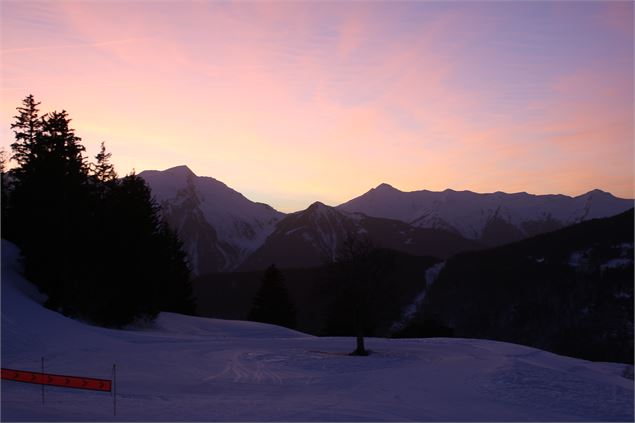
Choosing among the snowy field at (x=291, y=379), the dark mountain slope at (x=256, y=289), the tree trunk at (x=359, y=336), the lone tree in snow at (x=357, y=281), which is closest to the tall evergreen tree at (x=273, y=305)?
the snowy field at (x=291, y=379)

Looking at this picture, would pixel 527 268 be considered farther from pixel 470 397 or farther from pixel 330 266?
pixel 470 397

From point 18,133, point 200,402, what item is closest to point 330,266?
point 200,402

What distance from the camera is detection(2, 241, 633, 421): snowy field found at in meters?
17.4

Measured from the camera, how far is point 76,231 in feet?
134

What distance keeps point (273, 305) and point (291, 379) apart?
144 ft

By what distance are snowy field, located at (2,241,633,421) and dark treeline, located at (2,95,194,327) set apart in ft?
11.8

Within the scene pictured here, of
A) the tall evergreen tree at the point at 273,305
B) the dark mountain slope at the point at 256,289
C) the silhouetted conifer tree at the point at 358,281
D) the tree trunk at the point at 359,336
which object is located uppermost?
the silhouetted conifer tree at the point at 358,281

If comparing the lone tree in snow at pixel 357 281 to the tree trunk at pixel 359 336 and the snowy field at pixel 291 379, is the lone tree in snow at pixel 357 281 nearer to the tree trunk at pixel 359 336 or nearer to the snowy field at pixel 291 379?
the tree trunk at pixel 359 336

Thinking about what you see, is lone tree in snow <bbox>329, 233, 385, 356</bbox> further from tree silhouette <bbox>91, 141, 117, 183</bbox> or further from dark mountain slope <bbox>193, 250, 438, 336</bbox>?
dark mountain slope <bbox>193, 250, 438, 336</bbox>

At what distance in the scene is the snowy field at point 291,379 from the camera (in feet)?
57.2

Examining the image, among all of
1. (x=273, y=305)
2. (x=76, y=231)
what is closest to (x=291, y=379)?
(x=76, y=231)

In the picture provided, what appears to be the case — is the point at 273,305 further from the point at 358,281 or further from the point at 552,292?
the point at 552,292

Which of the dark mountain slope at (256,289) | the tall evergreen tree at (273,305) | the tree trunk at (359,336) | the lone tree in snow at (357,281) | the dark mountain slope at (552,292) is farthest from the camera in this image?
the dark mountain slope at (256,289)

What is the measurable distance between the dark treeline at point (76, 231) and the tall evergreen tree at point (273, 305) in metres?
19.5
